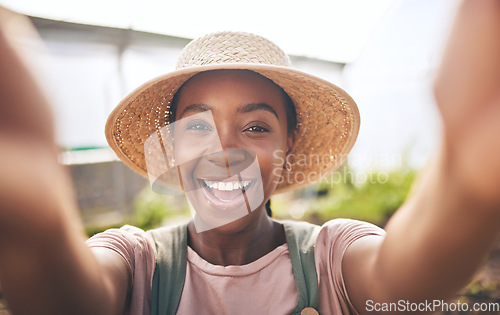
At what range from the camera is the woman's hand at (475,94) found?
0.49 metres

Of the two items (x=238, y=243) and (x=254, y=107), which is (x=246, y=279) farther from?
(x=254, y=107)

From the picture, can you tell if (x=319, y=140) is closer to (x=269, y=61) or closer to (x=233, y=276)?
(x=269, y=61)

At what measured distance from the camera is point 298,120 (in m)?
1.55

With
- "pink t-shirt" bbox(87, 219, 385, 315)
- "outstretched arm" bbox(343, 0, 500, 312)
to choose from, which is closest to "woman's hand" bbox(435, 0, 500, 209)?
"outstretched arm" bbox(343, 0, 500, 312)

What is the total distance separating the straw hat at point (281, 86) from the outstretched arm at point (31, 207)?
64 cm

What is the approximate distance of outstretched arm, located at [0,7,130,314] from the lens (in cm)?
50

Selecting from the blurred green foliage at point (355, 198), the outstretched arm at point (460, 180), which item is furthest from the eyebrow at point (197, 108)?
the blurred green foliage at point (355, 198)

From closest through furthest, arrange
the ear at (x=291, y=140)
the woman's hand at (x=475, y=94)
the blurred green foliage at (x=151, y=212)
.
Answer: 1. the woman's hand at (x=475, y=94)
2. the ear at (x=291, y=140)
3. the blurred green foliage at (x=151, y=212)

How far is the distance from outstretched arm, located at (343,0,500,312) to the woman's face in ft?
2.02

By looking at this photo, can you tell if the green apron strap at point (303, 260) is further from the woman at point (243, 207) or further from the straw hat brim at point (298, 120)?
the straw hat brim at point (298, 120)

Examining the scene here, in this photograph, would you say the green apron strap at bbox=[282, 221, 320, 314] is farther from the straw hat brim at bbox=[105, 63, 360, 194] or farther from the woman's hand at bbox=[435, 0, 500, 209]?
the woman's hand at bbox=[435, 0, 500, 209]

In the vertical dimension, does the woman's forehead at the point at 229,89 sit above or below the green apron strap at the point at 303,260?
above

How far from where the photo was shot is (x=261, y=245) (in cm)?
135

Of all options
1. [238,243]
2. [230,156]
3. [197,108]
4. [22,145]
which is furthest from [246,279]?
[22,145]
